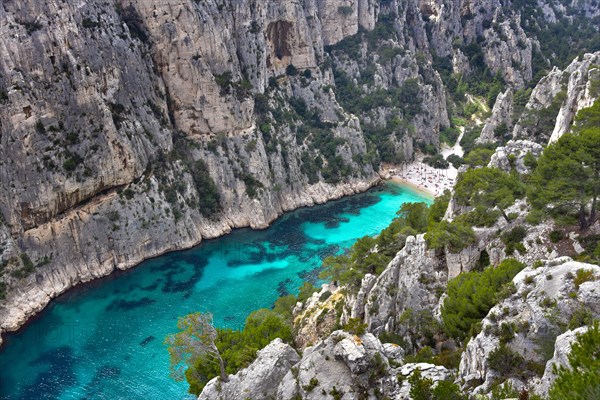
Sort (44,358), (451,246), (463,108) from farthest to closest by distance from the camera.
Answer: (463,108)
(44,358)
(451,246)

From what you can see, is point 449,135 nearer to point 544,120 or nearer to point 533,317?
point 544,120

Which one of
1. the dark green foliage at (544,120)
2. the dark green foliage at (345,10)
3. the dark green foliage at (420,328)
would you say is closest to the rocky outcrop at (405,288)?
the dark green foliage at (420,328)

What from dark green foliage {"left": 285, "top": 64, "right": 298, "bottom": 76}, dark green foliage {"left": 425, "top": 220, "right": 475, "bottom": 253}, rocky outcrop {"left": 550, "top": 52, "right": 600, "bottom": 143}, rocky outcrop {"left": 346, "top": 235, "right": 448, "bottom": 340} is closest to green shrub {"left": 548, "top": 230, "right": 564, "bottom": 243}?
dark green foliage {"left": 425, "top": 220, "right": 475, "bottom": 253}

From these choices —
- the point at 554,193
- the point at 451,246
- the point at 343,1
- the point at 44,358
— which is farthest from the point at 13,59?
the point at 343,1

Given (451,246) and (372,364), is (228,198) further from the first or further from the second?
(372,364)

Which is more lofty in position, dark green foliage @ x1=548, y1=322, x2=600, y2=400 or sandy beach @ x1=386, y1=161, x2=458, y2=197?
dark green foliage @ x1=548, y1=322, x2=600, y2=400

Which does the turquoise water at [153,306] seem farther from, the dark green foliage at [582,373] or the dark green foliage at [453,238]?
the dark green foliage at [582,373]

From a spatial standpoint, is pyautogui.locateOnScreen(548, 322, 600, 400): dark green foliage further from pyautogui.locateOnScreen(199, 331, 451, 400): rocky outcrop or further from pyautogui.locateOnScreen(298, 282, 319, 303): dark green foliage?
pyautogui.locateOnScreen(298, 282, 319, 303): dark green foliage
